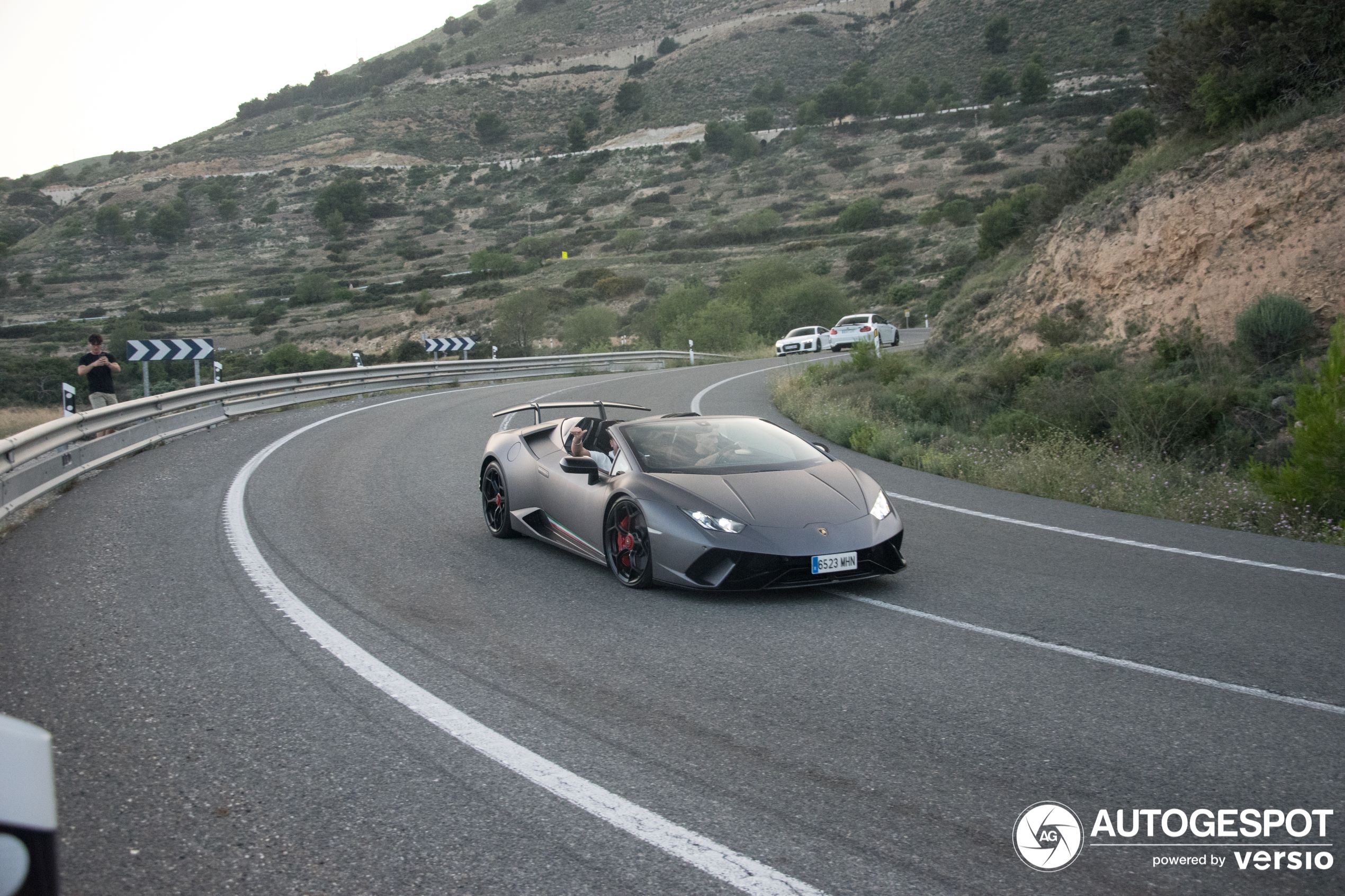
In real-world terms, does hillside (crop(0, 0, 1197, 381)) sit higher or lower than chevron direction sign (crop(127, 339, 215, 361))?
higher

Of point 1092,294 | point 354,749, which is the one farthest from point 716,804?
point 1092,294

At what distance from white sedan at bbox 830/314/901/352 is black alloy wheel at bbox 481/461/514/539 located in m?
36.8

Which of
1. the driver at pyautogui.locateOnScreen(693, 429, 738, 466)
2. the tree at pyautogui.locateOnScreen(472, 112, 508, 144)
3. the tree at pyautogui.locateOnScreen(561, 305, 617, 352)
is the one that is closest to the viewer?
the driver at pyautogui.locateOnScreen(693, 429, 738, 466)

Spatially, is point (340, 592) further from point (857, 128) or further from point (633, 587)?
point (857, 128)

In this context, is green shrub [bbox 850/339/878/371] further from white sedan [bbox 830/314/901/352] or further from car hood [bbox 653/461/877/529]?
white sedan [bbox 830/314/901/352]

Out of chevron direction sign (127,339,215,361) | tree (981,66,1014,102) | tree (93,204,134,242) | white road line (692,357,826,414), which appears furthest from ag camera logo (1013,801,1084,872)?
tree (93,204,134,242)

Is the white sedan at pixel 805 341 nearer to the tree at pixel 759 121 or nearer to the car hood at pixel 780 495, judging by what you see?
the car hood at pixel 780 495

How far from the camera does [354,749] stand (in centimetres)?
450

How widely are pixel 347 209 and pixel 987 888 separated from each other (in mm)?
109716

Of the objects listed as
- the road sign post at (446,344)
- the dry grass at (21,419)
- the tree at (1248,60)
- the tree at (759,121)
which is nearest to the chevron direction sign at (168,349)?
the dry grass at (21,419)

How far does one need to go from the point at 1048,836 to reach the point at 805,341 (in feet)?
138

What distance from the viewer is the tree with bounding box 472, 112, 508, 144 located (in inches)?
4966

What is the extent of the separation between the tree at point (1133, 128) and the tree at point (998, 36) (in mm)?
86970

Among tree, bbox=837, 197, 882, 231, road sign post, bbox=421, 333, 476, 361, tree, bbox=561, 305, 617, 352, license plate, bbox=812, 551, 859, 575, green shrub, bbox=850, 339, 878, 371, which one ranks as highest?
tree, bbox=837, 197, 882, 231
